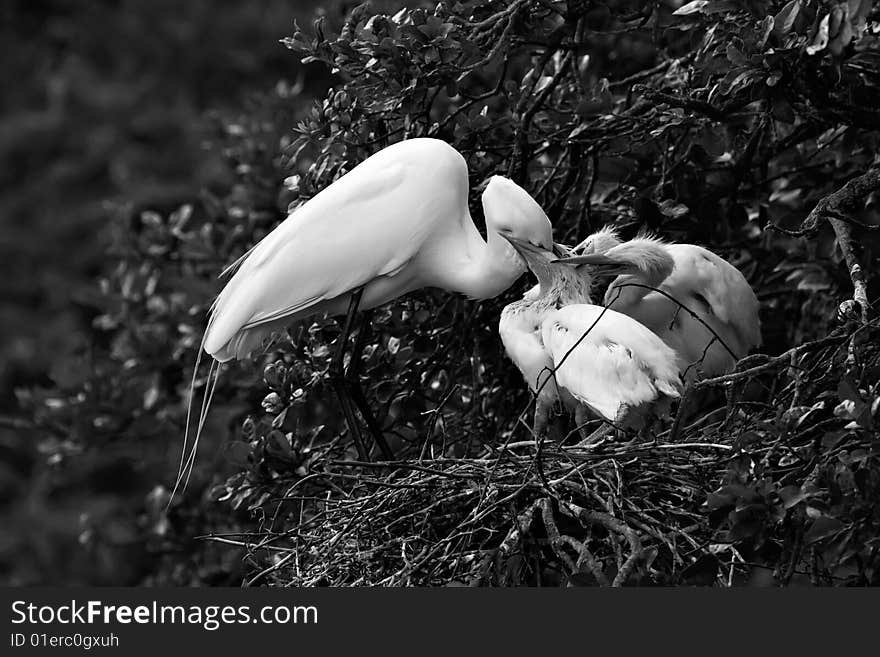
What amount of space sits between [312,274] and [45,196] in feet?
15.8

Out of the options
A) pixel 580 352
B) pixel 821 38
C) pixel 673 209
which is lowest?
pixel 580 352

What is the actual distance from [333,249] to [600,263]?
0.64 metres

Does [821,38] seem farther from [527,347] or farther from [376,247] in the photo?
[376,247]

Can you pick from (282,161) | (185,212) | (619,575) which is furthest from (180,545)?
(619,575)

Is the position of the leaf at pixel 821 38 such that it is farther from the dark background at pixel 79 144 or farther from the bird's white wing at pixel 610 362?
the dark background at pixel 79 144

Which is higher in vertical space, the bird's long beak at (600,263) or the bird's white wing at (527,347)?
the bird's long beak at (600,263)

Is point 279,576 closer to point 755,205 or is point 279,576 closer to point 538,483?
point 538,483

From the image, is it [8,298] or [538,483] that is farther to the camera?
[8,298]

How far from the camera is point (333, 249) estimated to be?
10.3 feet

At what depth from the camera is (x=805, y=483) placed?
7.00ft

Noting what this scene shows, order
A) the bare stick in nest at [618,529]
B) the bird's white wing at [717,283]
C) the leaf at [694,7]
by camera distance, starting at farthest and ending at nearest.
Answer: the bird's white wing at [717,283] < the leaf at [694,7] < the bare stick in nest at [618,529]

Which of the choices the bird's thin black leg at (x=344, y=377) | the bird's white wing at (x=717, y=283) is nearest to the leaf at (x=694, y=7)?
the bird's white wing at (x=717, y=283)

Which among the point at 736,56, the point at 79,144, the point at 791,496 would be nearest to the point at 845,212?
the point at 736,56

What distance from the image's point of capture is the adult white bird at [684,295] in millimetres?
3295
